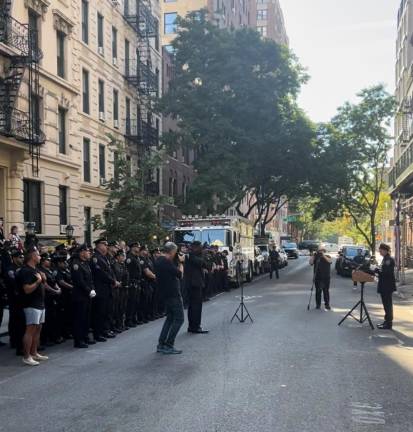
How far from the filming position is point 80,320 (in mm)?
10008

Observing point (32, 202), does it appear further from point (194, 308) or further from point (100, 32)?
point (194, 308)

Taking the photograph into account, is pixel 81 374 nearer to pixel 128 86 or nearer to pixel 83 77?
pixel 83 77

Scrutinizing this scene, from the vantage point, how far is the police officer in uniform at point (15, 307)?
31.3 feet

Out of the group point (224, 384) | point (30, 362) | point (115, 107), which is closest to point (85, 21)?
point (115, 107)

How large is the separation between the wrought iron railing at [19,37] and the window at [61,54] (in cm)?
258

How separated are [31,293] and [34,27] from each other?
52.1 feet

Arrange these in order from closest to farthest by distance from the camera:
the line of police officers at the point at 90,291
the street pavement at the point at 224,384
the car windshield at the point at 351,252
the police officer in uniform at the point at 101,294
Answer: the street pavement at the point at 224,384, the line of police officers at the point at 90,291, the police officer in uniform at the point at 101,294, the car windshield at the point at 351,252

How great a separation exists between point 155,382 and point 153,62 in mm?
33861

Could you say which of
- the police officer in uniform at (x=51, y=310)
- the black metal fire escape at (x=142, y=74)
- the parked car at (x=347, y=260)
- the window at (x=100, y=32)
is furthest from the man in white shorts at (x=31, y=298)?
the parked car at (x=347, y=260)

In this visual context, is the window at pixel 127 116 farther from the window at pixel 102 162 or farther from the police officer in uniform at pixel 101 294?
the police officer in uniform at pixel 101 294

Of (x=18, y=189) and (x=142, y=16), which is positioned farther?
(x=142, y=16)

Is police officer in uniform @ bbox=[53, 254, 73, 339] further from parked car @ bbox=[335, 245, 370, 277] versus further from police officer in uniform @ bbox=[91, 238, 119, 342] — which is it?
parked car @ bbox=[335, 245, 370, 277]

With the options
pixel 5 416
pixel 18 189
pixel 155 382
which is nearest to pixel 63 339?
pixel 155 382

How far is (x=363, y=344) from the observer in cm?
1014
